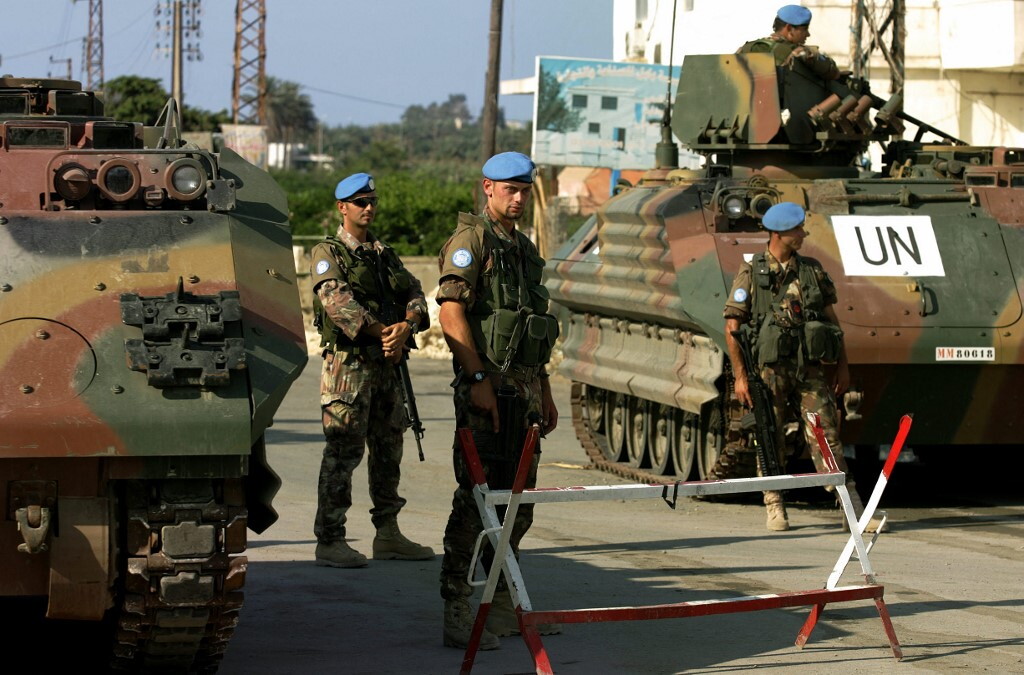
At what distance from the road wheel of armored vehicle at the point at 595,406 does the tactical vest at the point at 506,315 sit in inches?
290

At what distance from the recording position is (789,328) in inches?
393

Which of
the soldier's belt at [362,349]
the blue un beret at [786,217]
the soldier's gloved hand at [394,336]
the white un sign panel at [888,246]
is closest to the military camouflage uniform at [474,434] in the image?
the soldier's gloved hand at [394,336]

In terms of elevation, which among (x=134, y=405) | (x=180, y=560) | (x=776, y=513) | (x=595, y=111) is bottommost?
(x=776, y=513)

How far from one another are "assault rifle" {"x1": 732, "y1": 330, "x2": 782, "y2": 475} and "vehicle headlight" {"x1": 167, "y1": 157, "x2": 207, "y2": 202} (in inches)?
183

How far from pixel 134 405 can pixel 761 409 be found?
17.5ft

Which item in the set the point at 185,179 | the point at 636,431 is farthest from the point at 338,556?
the point at 636,431

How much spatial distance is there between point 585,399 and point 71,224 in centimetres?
867

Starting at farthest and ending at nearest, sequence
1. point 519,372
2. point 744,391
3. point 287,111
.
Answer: point 287,111 → point 744,391 → point 519,372

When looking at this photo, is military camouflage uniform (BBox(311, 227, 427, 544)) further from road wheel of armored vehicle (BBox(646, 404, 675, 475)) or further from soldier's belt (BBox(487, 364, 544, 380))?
road wheel of armored vehicle (BBox(646, 404, 675, 475))

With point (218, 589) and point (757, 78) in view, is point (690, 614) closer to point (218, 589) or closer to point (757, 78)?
point (218, 589)

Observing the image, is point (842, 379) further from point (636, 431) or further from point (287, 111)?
point (287, 111)

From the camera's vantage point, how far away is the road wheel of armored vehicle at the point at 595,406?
14.2 metres

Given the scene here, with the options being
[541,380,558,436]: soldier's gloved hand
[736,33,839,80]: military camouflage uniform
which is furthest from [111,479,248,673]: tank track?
[736,33,839,80]: military camouflage uniform

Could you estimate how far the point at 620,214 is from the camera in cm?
1294
